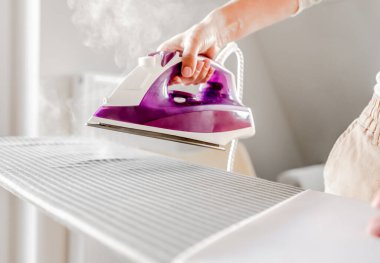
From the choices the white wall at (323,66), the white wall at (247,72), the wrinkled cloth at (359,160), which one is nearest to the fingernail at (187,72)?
Result: the wrinkled cloth at (359,160)

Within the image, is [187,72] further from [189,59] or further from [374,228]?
[374,228]

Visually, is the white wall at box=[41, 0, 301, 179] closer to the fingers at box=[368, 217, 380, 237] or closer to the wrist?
the wrist

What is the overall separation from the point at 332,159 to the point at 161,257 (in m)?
0.75

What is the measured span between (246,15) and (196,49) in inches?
7.0

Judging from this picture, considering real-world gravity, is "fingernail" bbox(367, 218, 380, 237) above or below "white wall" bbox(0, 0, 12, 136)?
below

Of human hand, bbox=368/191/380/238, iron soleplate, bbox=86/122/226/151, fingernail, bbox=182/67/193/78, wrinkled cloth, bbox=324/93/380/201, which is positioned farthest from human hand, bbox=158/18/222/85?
human hand, bbox=368/191/380/238

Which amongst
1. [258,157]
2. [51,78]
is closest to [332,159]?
[51,78]

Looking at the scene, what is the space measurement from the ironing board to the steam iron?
8 centimetres

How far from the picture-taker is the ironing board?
585 millimetres

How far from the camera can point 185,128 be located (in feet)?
3.74

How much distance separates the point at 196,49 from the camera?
3.86 feet

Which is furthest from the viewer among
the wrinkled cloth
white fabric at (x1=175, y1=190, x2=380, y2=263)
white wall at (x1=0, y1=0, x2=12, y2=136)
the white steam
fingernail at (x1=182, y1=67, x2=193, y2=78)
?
the white steam

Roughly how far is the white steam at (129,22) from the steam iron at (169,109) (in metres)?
0.49

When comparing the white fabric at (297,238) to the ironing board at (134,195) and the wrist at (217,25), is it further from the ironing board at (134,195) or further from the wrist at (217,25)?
the wrist at (217,25)
